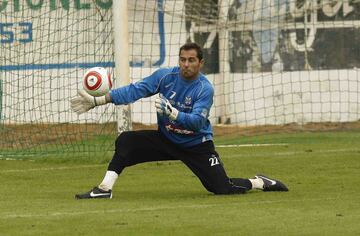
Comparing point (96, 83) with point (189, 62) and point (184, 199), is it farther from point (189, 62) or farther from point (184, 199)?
point (184, 199)

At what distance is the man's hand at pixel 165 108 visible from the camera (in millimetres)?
11570

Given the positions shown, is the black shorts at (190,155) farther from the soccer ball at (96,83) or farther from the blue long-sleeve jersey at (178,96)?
the soccer ball at (96,83)

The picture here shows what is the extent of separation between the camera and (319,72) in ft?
79.4

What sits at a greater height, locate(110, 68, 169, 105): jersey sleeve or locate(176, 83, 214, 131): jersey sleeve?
locate(110, 68, 169, 105): jersey sleeve

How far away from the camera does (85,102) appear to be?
12.3 meters

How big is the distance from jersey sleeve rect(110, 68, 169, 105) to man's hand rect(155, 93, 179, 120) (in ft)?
2.22

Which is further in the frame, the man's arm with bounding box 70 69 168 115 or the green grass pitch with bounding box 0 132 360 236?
the man's arm with bounding box 70 69 168 115

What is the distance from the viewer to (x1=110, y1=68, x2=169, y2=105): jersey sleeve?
12266 millimetres

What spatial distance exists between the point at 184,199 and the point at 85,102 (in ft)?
4.92

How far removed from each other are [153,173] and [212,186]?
2.93 metres

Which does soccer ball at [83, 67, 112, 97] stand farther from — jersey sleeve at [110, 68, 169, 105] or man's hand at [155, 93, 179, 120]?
man's hand at [155, 93, 179, 120]

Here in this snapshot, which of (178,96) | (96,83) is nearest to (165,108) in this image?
(178,96)

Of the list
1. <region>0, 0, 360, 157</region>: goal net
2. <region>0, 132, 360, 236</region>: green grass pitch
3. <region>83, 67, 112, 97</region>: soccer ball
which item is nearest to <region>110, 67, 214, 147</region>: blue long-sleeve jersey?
<region>83, 67, 112, 97</region>: soccer ball

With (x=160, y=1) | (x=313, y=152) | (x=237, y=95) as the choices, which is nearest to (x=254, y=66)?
(x=237, y=95)
